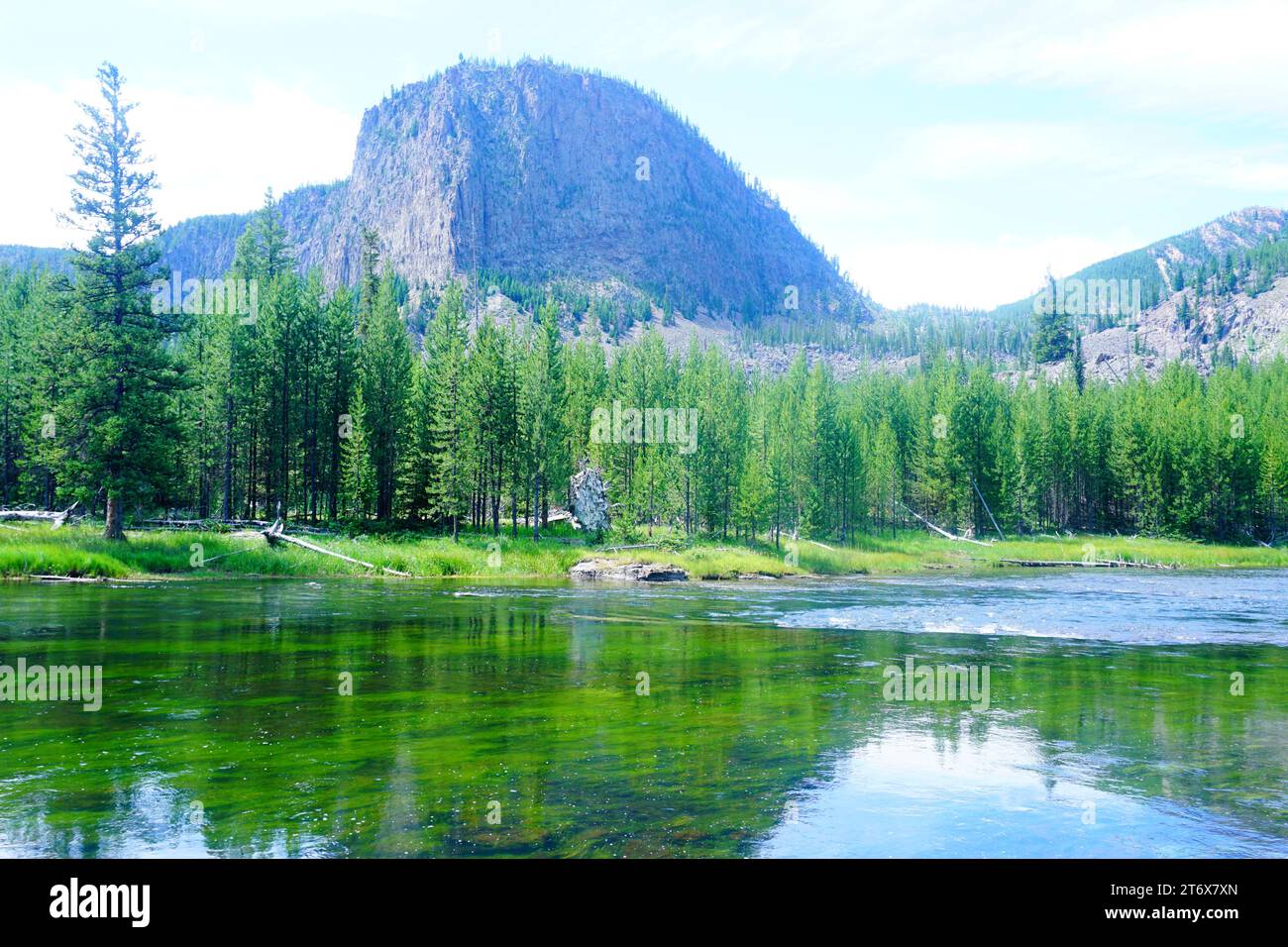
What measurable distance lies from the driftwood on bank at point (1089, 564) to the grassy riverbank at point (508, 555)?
4.71 ft

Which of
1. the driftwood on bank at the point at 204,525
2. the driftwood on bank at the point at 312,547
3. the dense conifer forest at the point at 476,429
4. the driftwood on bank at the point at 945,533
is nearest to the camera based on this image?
the dense conifer forest at the point at 476,429

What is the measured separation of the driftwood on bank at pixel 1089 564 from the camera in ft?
264

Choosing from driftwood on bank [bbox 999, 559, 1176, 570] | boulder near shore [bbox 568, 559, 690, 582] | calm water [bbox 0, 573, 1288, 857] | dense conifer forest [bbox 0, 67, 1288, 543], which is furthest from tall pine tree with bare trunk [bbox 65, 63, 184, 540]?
driftwood on bank [bbox 999, 559, 1176, 570]

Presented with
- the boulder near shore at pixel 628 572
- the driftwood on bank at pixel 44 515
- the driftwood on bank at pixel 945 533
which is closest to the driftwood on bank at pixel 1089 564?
the driftwood on bank at pixel 945 533

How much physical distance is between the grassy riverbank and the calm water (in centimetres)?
1432

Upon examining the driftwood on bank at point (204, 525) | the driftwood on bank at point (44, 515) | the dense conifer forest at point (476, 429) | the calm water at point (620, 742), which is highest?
the dense conifer forest at point (476, 429)

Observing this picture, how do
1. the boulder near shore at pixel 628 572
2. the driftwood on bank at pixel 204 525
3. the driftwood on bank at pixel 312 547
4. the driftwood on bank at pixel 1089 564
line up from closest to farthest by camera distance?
the driftwood on bank at pixel 312 547
the driftwood on bank at pixel 204 525
the boulder near shore at pixel 628 572
the driftwood on bank at pixel 1089 564

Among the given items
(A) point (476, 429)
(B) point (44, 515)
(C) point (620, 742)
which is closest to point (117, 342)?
(B) point (44, 515)

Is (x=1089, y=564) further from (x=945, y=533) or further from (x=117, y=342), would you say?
(x=117, y=342)

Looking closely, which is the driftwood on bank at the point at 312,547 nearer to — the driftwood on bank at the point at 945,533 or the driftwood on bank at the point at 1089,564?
the driftwood on bank at the point at 1089,564

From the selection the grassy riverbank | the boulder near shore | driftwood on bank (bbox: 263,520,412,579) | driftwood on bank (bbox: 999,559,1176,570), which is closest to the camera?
the grassy riverbank

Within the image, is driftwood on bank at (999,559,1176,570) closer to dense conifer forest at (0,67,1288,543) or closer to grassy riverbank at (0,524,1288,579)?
grassy riverbank at (0,524,1288,579)

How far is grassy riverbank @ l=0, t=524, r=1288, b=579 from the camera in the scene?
45.5 metres
